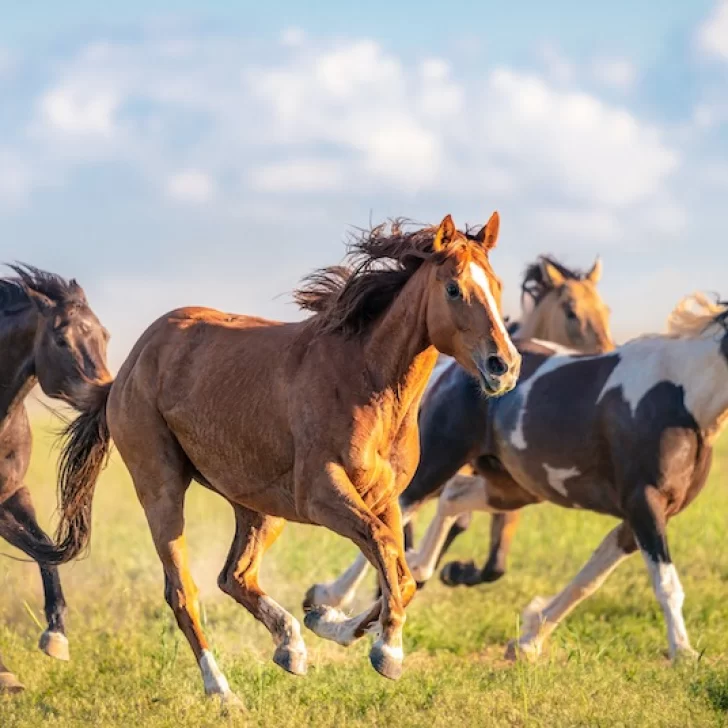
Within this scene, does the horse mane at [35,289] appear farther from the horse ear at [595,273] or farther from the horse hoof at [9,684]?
the horse ear at [595,273]

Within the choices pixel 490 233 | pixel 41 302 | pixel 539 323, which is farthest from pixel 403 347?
pixel 539 323

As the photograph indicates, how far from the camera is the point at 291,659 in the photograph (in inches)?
232

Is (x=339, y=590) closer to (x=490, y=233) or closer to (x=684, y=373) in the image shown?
(x=684, y=373)

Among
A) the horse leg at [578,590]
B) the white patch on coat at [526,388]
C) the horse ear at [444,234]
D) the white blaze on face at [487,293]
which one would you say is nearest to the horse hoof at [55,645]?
the horse leg at [578,590]

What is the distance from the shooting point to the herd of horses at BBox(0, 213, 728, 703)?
18.7ft

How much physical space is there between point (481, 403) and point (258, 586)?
2.95 metres

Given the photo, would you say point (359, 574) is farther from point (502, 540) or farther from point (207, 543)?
point (207, 543)

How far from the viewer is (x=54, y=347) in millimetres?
7777

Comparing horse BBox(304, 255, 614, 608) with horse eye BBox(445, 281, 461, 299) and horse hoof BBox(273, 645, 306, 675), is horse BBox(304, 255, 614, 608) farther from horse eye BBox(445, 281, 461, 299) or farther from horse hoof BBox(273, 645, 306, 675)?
horse eye BBox(445, 281, 461, 299)

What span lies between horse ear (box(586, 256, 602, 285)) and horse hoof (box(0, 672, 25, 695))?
6.89 m

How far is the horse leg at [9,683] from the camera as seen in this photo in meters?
6.89

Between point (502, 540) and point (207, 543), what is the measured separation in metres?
3.50

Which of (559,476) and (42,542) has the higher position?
(559,476)

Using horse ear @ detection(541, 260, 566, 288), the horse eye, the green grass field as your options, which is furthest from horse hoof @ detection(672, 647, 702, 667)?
horse ear @ detection(541, 260, 566, 288)
